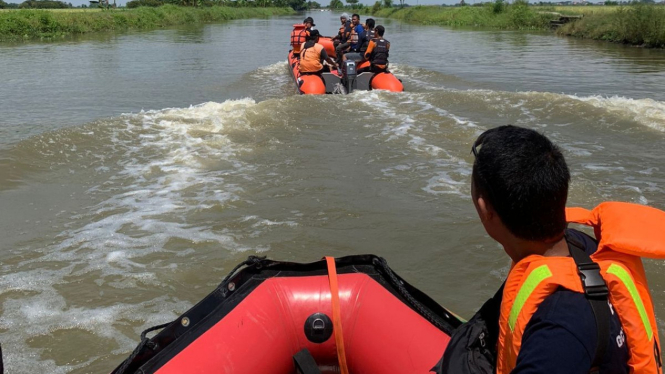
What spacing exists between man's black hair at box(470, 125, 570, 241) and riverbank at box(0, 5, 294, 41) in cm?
2851

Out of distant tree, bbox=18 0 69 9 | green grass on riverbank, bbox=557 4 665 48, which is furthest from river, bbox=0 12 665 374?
distant tree, bbox=18 0 69 9

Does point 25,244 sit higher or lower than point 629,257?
lower

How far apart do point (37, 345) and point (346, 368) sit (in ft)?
6.85

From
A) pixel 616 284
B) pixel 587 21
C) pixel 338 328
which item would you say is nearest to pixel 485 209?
pixel 616 284

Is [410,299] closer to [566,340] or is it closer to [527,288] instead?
[527,288]

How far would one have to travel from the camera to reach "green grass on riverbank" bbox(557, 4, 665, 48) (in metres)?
20.3

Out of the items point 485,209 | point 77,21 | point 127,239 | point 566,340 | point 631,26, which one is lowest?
point 127,239

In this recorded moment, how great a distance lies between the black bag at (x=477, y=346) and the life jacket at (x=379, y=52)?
8.95m

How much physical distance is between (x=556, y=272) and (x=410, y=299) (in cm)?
123

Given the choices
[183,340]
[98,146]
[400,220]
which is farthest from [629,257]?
[98,146]

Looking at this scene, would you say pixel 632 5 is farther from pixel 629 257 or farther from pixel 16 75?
pixel 629 257

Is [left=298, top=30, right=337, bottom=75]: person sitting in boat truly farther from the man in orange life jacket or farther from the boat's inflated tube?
the man in orange life jacket

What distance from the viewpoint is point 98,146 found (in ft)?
23.5

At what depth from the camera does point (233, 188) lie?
18.9ft
